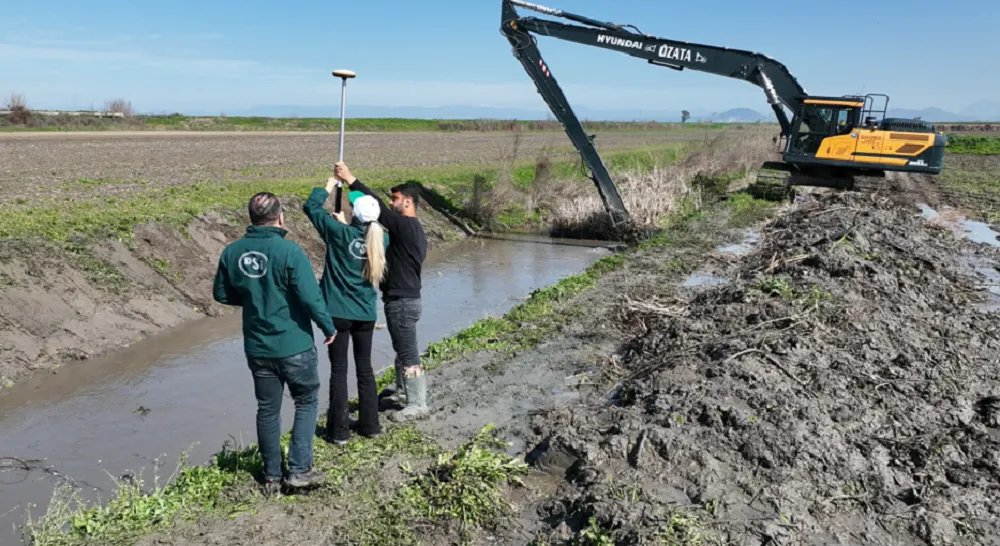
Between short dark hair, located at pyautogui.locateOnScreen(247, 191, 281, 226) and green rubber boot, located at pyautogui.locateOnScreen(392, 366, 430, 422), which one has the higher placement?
short dark hair, located at pyautogui.locateOnScreen(247, 191, 281, 226)

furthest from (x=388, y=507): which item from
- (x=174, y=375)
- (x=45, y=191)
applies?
(x=45, y=191)

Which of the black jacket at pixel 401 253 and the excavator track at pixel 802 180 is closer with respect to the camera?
the black jacket at pixel 401 253

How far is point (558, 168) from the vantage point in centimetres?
2712

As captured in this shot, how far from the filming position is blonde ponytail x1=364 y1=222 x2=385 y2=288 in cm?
530

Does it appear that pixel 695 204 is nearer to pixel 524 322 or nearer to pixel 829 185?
pixel 829 185

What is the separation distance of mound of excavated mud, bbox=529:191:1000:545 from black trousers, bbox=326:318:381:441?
1375mm

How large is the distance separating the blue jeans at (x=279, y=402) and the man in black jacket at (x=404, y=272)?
3.86ft

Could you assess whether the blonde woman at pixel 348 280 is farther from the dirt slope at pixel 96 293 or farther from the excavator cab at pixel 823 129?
the excavator cab at pixel 823 129

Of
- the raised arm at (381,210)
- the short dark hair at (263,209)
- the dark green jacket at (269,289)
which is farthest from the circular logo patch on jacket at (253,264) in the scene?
the raised arm at (381,210)

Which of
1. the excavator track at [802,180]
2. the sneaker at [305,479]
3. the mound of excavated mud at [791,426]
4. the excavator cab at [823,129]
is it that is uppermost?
the excavator cab at [823,129]

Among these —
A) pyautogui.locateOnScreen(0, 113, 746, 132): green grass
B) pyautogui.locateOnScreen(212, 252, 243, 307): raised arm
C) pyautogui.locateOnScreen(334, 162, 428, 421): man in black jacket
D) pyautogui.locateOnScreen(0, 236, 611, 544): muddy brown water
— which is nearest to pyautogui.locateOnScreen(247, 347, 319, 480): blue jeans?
pyautogui.locateOnScreen(212, 252, 243, 307): raised arm

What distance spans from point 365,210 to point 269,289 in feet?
3.55

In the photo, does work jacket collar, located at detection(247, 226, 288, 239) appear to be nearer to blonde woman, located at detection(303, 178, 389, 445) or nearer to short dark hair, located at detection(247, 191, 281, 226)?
short dark hair, located at detection(247, 191, 281, 226)

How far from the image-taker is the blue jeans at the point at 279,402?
15.2ft
